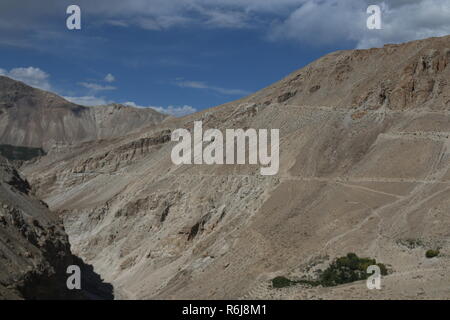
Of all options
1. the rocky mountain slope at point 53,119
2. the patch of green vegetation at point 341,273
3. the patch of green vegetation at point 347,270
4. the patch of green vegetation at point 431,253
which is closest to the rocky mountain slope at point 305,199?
the patch of green vegetation at point 431,253

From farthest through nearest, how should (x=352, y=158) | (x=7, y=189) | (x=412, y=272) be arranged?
(x=352, y=158)
(x=7, y=189)
(x=412, y=272)

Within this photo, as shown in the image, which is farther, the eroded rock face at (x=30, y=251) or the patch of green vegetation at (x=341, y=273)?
the patch of green vegetation at (x=341, y=273)

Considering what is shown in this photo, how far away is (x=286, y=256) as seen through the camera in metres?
27.8

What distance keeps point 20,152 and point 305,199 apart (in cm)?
9976

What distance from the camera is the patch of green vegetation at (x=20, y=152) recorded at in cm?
11138

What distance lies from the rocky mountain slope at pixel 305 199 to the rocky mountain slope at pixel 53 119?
84470mm

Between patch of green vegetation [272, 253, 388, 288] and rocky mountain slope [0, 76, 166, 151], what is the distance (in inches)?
4410

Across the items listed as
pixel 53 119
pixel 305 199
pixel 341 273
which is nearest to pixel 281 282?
pixel 341 273

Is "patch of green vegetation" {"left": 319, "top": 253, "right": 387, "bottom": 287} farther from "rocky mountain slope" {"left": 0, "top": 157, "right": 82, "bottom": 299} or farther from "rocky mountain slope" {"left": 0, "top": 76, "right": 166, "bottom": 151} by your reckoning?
"rocky mountain slope" {"left": 0, "top": 76, "right": 166, "bottom": 151}

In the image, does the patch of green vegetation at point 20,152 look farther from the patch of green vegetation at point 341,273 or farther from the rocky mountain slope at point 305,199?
the patch of green vegetation at point 341,273

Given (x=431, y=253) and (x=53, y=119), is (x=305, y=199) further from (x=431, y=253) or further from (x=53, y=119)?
(x=53, y=119)
